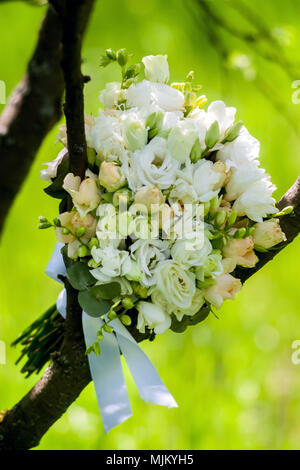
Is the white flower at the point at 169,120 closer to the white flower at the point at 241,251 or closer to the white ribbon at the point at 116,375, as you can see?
the white flower at the point at 241,251

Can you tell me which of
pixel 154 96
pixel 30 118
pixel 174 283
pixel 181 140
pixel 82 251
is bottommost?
pixel 174 283

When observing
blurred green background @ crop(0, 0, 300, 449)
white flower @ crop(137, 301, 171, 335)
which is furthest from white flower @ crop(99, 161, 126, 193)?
blurred green background @ crop(0, 0, 300, 449)

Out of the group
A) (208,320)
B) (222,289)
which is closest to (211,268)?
(222,289)

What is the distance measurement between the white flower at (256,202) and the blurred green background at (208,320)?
91 cm

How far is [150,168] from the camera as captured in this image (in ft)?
3.13

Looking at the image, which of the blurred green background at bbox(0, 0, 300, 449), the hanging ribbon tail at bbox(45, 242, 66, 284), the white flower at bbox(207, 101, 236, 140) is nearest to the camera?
the white flower at bbox(207, 101, 236, 140)

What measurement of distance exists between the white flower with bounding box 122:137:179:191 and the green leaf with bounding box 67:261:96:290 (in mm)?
173

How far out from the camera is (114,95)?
1.07m

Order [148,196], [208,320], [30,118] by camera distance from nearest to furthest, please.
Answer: [148,196], [30,118], [208,320]

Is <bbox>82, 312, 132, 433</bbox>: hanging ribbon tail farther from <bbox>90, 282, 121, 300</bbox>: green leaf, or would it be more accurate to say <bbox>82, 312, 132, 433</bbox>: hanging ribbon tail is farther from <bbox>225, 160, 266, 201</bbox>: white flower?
<bbox>225, 160, 266, 201</bbox>: white flower

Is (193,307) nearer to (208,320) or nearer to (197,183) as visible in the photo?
(197,183)

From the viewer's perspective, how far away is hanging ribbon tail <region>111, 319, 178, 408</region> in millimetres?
1059

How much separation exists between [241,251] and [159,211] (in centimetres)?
17
